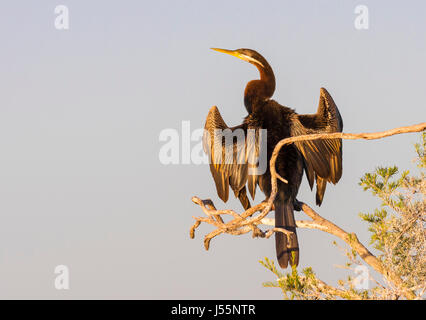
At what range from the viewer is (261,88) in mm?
9469

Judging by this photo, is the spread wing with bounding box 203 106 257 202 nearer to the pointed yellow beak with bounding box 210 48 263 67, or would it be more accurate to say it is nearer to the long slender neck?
the long slender neck

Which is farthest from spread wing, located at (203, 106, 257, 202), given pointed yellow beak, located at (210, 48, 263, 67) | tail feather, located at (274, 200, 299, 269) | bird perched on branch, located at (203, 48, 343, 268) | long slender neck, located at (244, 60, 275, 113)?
pointed yellow beak, located at (210, 48, 263, 67)

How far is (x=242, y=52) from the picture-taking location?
10.0 m

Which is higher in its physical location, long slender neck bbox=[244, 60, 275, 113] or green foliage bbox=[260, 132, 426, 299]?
long slender neck bbox=[244, 60, 275, 113]

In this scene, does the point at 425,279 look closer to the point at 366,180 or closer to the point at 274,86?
the point at 366,180

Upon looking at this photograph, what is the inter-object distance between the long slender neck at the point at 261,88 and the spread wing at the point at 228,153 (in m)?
0.43

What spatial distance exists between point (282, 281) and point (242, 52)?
13.9 ft

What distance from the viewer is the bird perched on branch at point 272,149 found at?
8734mm

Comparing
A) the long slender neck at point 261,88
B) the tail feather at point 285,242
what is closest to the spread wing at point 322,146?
the long slender neck at point 261,88

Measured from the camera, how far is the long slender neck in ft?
30.8

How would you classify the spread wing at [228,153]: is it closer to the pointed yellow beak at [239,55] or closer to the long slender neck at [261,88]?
the long slender neck at [261,88]

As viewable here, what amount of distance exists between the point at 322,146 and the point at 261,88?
123cm
